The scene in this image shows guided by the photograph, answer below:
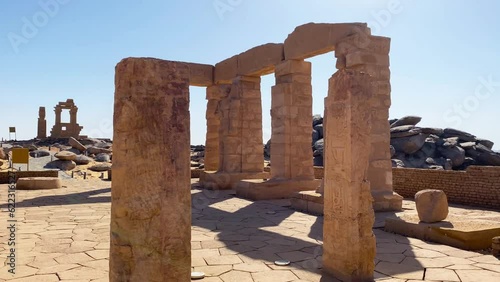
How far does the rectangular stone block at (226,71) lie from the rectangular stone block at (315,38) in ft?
9.16

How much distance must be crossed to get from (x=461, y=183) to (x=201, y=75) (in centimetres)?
893

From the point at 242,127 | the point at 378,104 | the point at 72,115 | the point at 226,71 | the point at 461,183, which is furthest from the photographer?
the point at 72,115

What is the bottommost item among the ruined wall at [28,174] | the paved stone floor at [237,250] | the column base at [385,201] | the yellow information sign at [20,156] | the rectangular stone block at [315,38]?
the paved stone floor at [237,250]

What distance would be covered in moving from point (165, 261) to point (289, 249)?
276 centimetres

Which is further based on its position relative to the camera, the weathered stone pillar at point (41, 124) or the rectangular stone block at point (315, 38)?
the weathered stone pillar at point (41, 124)

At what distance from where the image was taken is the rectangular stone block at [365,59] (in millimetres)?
8344

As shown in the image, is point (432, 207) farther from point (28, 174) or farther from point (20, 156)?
point (28, 174)

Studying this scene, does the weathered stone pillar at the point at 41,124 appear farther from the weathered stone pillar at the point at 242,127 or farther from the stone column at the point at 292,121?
the stone column at the point at 292,121

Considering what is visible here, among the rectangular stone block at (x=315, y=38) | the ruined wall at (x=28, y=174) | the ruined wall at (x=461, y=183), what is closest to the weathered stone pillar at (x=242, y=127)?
the rectangular stone block at (x=315, y=38)

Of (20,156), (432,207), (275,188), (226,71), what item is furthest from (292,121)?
(20,156)

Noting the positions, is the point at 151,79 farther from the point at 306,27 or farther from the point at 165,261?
the point at 306,27

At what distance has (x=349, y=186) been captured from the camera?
14.1 feet

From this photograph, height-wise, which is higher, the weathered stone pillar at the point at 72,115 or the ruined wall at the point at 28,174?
the weathered stone pillar at the point at 72,115

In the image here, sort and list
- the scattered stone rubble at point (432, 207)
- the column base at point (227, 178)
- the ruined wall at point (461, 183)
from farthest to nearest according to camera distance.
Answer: the column base at point (227, 178) → the ruined wall at point (461, 183) → the scattered stone rubble at point (432, 207)
